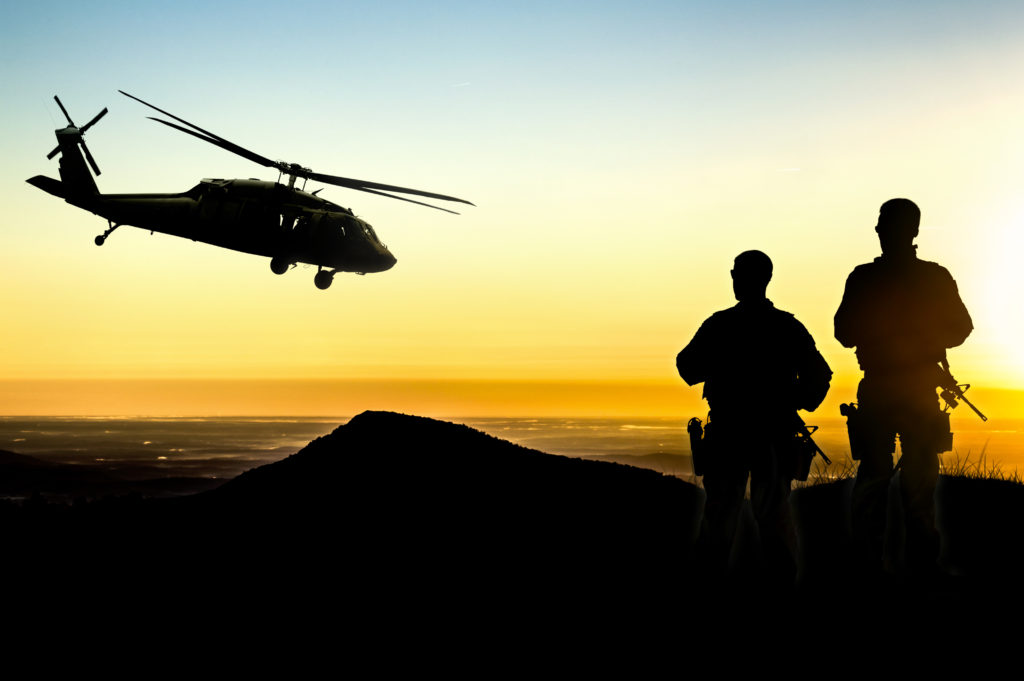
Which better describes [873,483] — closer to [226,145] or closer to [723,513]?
[723,513]

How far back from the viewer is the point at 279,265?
70.2 feet

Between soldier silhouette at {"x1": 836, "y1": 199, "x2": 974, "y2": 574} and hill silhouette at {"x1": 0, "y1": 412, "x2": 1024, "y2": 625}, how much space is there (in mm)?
569

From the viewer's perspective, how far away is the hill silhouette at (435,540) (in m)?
7.66

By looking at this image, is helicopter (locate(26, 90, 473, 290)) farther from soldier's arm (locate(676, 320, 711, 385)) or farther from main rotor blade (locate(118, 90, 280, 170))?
soldier's arm (locate(676, 320, 711, 385))

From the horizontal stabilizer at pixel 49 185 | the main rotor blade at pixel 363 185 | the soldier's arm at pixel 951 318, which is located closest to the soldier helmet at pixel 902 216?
the soldier's arm at pixel 951 318

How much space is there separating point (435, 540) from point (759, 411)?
16.6 feet

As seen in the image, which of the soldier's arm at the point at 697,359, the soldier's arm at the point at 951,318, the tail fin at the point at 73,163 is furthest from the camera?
the tail fin at the point at 73,163

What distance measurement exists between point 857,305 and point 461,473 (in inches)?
298

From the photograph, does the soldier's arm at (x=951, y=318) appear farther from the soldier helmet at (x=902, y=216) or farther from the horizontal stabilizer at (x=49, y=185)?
the horizontal stabilizer at (x=49, y=185)

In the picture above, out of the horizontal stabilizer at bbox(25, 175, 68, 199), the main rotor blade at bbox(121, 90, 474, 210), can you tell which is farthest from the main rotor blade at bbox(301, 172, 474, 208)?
the horizontal stabilizer at bbox(25, 175, 68, 199)

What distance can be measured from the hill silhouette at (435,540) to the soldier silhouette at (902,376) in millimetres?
569

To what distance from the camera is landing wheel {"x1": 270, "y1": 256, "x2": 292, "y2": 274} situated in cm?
2136

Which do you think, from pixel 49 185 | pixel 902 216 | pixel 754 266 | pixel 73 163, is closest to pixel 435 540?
pixel 754 266

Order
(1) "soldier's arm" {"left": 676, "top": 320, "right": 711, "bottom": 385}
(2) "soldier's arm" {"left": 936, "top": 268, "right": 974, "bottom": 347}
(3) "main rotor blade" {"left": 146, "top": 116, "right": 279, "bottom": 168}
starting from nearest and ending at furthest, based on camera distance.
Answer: (1) "soldier's arm" {"left": 676, "top": 320, "right": 711, "bottom": 385} < (2) "soldier's arm" {"left": 936, "top": 268, "right": 974, "bottom": 347} < (3) "main rotor blade" {"left": 146, "top": 116, "right": 279, "bottom": 168}
